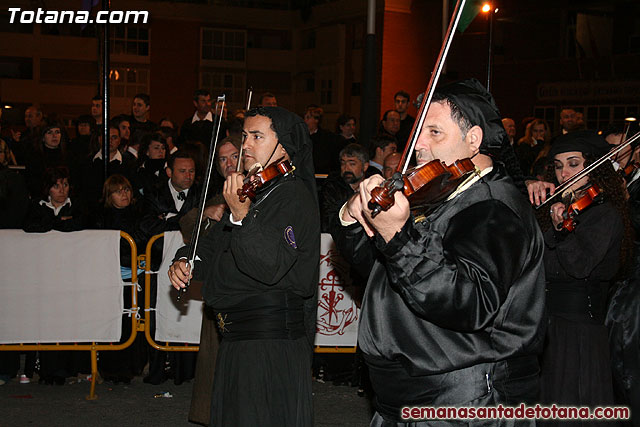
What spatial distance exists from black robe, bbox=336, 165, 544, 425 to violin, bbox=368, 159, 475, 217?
9 centimetres

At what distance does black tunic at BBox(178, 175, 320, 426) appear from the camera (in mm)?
4402

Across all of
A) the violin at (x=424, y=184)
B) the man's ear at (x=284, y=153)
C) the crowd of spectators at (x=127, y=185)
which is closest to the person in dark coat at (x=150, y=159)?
the crowd of spectators at (x=127, y=185)

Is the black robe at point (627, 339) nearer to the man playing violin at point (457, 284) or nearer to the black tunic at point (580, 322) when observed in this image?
the black tunic at point (580, 322)

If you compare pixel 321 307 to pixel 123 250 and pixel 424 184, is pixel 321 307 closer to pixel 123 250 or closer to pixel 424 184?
pixel 123 250

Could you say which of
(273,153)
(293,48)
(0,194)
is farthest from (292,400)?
(293,48)

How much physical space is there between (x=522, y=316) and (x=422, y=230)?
51 cm

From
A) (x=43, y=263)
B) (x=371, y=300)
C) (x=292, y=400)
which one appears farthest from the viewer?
(x=43, y=263)

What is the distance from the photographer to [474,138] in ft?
10.4

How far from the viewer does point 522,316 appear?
3.02m

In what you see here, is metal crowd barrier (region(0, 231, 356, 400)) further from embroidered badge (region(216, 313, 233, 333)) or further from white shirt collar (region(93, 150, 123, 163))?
embroidered badge (region(216, 313, 233, 333))

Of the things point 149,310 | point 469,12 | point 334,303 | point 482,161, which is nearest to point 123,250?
point 149,310

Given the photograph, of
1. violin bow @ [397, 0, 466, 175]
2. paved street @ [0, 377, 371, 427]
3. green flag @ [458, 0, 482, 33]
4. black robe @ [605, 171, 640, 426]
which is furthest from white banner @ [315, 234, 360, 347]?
violin bow @ [397, 0, 466, 175]

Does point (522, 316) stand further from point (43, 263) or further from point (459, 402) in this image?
point (43, 263)

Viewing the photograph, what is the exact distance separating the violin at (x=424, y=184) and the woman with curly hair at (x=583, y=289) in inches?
98.7
